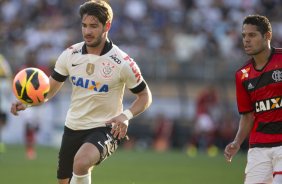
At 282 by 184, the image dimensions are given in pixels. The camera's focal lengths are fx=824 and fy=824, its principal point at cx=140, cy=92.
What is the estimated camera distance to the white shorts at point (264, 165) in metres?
8.38

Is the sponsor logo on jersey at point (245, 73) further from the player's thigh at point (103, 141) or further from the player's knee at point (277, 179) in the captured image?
the player's thigh at point (103, 141)

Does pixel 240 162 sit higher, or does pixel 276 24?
pixel 276 24

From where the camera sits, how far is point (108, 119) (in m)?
9.26

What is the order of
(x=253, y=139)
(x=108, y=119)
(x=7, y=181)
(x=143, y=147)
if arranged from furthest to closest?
(x=143, y=147), (x=7, y=181), (x=108, y=119), (x=253, y=139)

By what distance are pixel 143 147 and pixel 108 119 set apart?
48.8 feet

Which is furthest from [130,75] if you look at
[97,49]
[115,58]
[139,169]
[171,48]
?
[171,48]

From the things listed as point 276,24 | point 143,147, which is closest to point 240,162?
point 143,147

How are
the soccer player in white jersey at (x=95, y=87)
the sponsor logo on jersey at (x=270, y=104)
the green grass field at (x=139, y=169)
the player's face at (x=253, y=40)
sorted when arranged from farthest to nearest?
the green grass field at (x=139, y=169) → the soccer player in white jersey at (x=95, y=87) → the player's face at (x=253, y=40) → the sponsor logo on jersey at (x=270, y=104)

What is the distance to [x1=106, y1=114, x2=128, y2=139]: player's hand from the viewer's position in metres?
8.71

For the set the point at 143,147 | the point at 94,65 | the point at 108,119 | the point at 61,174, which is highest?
the point at 94,65

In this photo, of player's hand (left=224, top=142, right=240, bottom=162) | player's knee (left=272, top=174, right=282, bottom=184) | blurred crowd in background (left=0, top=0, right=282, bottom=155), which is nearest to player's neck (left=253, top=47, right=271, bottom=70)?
player's hand (left=224, top=142, right=240, bottom=162)

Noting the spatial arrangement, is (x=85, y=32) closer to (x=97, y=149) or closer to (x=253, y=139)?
(x=97, y=149)

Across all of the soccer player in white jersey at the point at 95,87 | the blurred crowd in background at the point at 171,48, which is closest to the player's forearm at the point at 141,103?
the soccer player in white jersey at the point at 95,87

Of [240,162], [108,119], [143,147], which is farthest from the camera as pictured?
[143,147]
